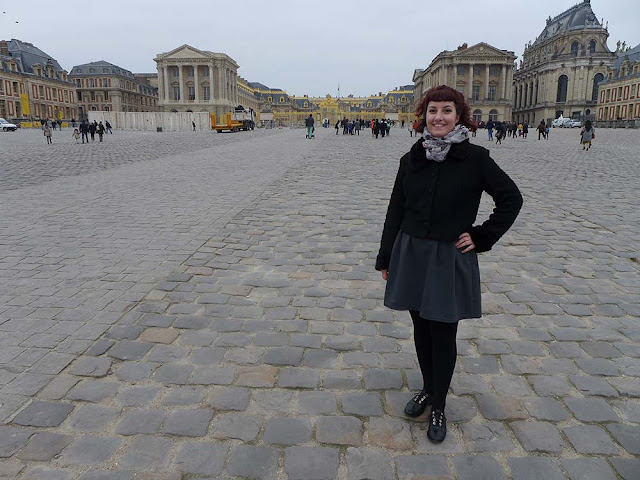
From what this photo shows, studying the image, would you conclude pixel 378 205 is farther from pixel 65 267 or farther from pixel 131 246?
pixel 65 267

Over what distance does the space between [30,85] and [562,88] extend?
A: 87.6 meters

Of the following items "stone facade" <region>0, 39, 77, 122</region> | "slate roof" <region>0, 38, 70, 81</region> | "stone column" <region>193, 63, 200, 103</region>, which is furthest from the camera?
"stone column" <region>193, 63, 200, 103</region>

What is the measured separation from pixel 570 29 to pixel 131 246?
100m

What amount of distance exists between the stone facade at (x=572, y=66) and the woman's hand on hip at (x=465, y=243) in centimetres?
9021

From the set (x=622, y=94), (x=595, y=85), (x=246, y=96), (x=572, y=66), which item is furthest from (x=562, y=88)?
(x=246, y=96)

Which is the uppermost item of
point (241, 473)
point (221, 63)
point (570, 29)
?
point (570, 29)

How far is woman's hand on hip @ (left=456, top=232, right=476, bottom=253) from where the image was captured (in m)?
2.56

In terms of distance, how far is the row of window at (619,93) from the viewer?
66375mm

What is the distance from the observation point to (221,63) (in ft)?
291

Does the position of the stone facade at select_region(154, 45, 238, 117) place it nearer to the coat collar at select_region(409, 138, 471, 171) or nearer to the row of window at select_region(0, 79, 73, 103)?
the row of window at select_region(0, 79, 73, 103)

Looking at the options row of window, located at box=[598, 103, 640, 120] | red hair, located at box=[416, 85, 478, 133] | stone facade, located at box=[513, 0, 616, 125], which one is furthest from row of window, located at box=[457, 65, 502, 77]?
red hair, located at box=[416, 85, 478, 133]

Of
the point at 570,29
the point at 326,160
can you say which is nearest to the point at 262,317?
the point at 326,160

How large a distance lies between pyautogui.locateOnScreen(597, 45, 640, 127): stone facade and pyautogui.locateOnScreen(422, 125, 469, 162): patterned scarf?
69.1 metres

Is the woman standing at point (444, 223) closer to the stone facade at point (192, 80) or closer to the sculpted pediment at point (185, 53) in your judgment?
the stone facade at point (192, 80)
